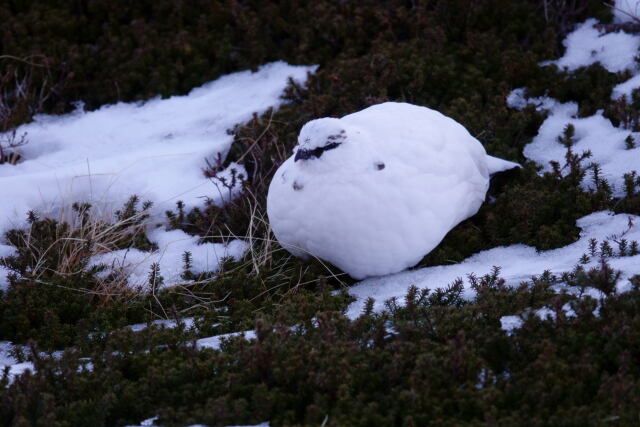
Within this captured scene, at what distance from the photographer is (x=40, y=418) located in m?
3.37

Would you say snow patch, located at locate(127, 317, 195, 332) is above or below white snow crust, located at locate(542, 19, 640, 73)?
below

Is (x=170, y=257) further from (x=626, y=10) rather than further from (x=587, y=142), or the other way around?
(x=626, y=10)

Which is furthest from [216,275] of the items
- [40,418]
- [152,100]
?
[152,100]

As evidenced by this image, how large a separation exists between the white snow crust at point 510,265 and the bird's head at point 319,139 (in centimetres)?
96

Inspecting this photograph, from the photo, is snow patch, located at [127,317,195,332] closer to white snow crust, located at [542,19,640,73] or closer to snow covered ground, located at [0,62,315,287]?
snow covered ground, located at [0,62,315,287]

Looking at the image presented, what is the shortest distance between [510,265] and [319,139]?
5.09ft

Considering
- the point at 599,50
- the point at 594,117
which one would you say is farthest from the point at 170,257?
the point at 599,50

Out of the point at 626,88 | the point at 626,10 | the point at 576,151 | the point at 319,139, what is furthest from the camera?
the point at 626,10

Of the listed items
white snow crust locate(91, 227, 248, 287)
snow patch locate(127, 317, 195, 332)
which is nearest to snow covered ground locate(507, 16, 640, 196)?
white snow crust locate(91, 227, 248, 287)

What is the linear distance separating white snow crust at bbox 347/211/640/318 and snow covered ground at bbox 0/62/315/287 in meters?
1.20

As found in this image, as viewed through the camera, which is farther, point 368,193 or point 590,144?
point 590,144

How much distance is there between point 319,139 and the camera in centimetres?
472

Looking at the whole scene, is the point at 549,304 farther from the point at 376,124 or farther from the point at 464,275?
the point at 376,124

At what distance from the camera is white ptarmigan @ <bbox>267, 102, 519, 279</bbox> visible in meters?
4.73
